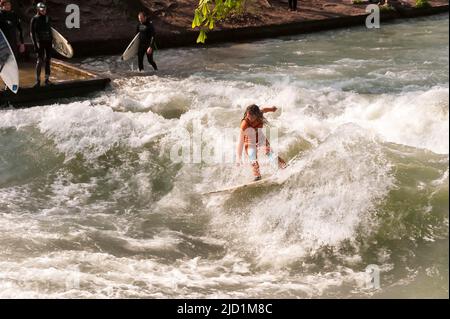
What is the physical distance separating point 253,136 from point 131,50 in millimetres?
7168

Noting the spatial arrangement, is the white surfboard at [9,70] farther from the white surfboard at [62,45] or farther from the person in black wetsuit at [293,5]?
the person in black wetsuit at [293,5]

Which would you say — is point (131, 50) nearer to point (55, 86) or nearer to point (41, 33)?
point (55, 86)

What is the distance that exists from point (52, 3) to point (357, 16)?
874 cm

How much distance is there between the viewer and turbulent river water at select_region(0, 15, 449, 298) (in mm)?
6664

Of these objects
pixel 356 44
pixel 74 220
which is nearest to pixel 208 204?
pixel 74 220

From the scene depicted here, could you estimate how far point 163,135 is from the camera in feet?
34.1

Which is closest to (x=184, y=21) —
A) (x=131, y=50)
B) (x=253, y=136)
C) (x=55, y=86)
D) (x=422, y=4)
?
(x=131, y=50)

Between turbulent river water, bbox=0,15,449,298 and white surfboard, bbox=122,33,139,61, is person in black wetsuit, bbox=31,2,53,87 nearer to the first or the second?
turbulent river water, bbox=0,15,449,298

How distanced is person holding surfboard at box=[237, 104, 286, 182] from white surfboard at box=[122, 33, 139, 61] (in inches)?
272

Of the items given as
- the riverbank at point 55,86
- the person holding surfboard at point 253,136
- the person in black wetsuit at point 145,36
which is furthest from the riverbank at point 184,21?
the person holding surfboard at point 253,136

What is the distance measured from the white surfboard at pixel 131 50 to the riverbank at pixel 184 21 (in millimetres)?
2074

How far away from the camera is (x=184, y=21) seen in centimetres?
1870
